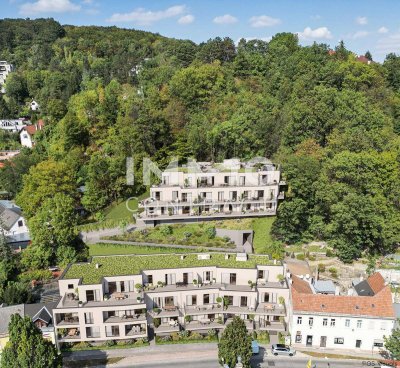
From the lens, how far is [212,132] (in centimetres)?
6762

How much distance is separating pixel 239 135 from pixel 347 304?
1427 inches

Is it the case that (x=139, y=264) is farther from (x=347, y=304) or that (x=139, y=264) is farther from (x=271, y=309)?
(x=347, y=304)

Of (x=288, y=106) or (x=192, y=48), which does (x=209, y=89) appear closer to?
(x=288, y=106)

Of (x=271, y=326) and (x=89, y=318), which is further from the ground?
(x=89, y=318)

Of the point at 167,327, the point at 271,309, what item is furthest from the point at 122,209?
the point at 271,309

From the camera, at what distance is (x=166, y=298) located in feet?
133

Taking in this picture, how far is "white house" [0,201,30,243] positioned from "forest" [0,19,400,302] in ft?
9.50

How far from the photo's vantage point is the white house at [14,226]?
60562 mm

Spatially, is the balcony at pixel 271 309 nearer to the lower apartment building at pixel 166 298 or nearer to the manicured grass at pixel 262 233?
the lower apartment building at pixel 166 298

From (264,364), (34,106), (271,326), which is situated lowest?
(264,364)

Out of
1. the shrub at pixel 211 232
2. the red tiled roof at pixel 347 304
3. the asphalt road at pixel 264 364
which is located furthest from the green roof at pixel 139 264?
the shrub at pixel 211 232

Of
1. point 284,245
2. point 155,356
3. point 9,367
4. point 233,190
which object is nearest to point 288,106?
point 233,190

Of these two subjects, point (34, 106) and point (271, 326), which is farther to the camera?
point (34, 106)

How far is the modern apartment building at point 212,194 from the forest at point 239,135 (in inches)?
141
